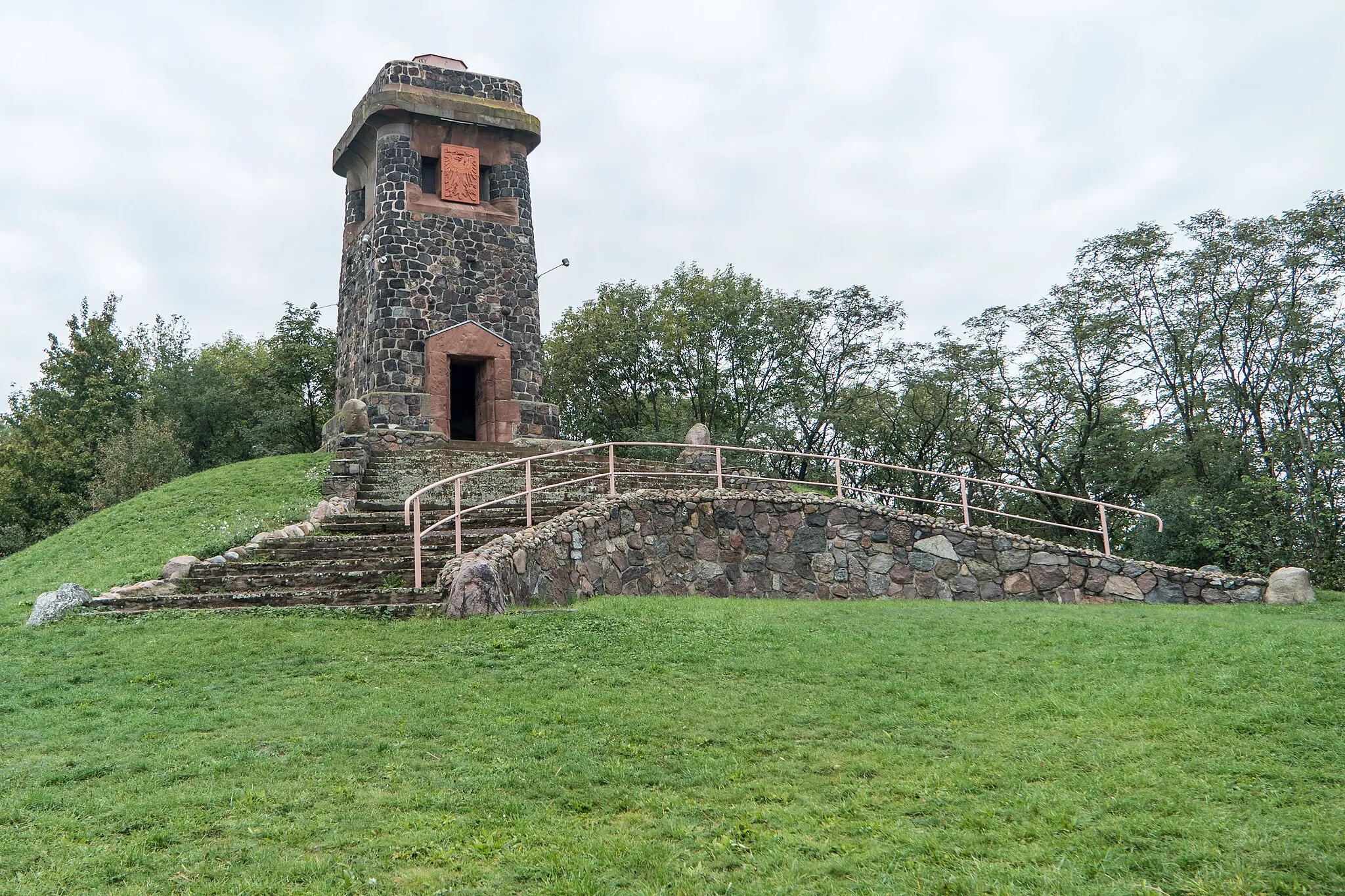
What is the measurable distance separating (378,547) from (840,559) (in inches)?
264

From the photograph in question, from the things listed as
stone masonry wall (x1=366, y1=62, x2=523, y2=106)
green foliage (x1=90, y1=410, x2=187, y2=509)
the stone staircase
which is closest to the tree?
green foliage (x1=90, y1=410, x2=187, y2=509)

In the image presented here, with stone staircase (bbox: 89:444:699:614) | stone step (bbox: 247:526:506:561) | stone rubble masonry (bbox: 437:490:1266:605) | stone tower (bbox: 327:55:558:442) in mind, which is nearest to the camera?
stone staircase (bbox: 89:444:699:614)

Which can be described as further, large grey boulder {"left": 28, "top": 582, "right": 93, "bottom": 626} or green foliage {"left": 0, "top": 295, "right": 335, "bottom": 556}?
green foliage {"left": 0, "top": 295, "right": 335, "bottom": 556}

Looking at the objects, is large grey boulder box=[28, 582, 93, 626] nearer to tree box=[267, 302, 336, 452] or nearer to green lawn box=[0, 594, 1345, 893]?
green lawn box=[0, 594, 1345, 893]

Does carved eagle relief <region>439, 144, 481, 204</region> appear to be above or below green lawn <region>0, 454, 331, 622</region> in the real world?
above

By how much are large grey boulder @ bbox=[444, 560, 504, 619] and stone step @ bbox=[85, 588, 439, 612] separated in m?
0.37

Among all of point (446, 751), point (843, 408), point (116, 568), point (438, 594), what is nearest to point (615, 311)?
point (843, 408)

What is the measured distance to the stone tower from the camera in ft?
69.1

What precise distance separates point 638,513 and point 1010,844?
31.1 ft

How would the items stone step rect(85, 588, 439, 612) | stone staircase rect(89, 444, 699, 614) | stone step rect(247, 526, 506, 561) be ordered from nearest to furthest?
stone step rect(85, 588, 439, 612)
stone staircase rect(89, 444, 699, 614)
stone step rect(247, 526, 506, 561)

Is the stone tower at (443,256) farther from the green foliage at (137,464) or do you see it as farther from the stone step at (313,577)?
the stone step at (313,577)

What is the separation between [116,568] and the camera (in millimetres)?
13664

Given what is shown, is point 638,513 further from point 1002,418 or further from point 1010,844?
point 1002,418

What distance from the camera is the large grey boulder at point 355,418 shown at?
64.5 ft
